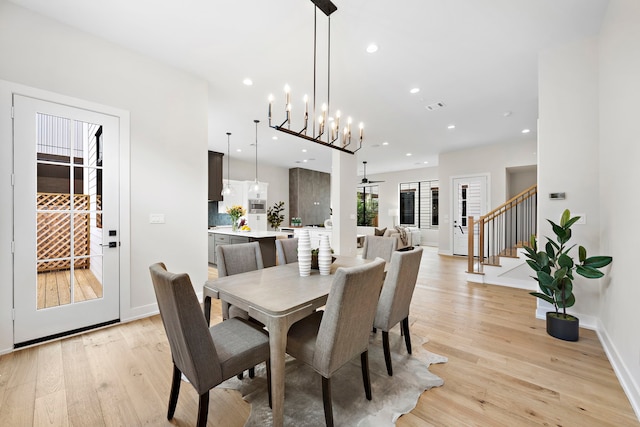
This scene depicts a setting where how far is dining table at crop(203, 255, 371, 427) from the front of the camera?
4.68 ft

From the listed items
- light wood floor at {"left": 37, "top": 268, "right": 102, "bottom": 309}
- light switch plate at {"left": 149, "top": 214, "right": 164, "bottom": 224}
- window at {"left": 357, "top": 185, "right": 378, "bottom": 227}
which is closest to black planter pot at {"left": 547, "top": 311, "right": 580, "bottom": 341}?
light switch plate at {"left": 149, "top": 214, "right": 164, "bottom": 224}

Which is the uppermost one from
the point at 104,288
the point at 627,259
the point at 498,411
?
the point at 627,259

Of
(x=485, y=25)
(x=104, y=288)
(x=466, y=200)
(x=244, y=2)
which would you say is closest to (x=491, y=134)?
(x=466, y=200)

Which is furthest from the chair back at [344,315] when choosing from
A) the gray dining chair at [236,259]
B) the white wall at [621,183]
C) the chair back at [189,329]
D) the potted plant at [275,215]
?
the potted plant at [275,215]

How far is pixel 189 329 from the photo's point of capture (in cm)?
127

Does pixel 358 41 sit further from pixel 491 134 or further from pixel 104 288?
pixel 491 134

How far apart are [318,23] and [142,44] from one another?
74.8 inches

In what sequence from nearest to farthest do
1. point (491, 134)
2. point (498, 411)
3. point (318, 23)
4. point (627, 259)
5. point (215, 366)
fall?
point (215, 366)
point (498, 411)
point (627, 259)
point (318, 23)
point (491, 134)

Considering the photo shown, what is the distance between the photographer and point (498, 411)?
166 cm

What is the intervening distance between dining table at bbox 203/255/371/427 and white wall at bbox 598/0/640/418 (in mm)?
2103

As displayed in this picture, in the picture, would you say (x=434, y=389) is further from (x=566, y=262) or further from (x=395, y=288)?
(x=566, y=262)

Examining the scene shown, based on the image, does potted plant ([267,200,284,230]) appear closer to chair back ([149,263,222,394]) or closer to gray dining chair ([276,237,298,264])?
gray dining chair ([276,237,298,264])

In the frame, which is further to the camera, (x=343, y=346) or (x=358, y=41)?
(x=358, y=41)

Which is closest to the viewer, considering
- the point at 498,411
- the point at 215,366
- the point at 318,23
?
the point at 215,366
